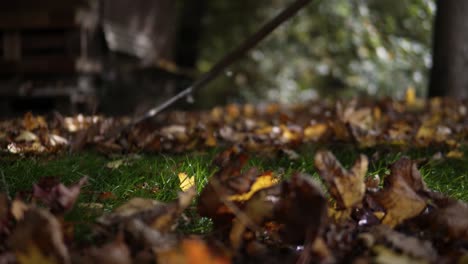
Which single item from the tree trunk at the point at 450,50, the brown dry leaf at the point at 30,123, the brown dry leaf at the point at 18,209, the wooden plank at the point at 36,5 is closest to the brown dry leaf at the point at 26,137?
the brown dry leaf at the point at 30,123

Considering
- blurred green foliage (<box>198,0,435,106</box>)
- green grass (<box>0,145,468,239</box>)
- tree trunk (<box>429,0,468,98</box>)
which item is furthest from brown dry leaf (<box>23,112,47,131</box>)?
blurred green foliage (<box>198,0,435,106</box>)

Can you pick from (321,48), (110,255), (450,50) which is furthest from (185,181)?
(321,48)

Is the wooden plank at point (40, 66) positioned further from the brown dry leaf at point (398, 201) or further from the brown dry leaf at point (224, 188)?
the brown dry leaf at point (398, 201)

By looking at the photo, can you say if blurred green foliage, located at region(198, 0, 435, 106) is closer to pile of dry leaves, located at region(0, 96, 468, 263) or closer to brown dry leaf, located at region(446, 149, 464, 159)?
brown dry leaf, located at region(446, 149, 464, 159)

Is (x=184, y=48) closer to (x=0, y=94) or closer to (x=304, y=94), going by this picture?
(x=304, y=94)

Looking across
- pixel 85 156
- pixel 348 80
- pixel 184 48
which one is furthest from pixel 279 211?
pixel 348 80
